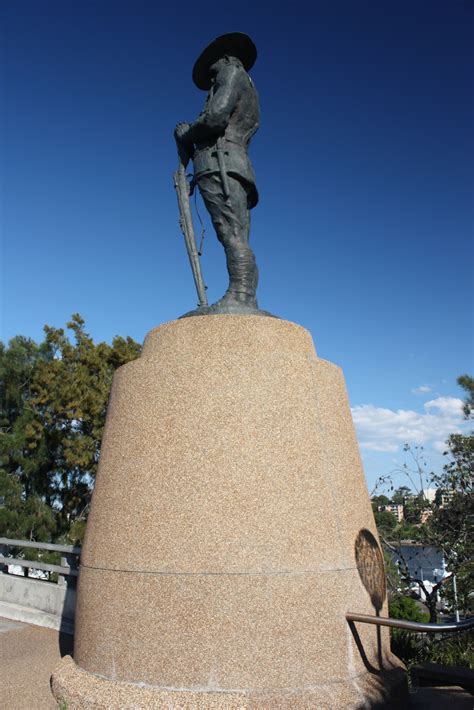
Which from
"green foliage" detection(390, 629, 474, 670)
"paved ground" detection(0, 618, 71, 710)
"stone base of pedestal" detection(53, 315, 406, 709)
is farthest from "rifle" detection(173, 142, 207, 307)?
"green foliage" detection(390, 629, 474, 670)

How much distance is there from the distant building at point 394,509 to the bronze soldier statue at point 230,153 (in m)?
5.92

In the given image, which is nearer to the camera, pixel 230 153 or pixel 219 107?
pixel 219 107

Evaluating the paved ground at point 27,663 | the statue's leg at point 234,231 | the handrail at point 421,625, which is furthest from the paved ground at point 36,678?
the statue's leg at point 234,231

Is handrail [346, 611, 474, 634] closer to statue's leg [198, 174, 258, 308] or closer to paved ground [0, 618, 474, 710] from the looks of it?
paved ground [0, 618, 474, 710]

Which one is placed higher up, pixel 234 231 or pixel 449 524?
pixel 234 231

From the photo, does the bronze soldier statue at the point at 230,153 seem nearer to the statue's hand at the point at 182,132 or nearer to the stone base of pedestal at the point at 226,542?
the statue's hand at the point at 182,132

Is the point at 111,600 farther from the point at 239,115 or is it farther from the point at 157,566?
the point at 239,115

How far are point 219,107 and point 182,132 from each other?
0.57m

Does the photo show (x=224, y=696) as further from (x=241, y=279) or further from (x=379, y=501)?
(x=379, y=501)

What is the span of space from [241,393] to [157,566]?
4.62 feet

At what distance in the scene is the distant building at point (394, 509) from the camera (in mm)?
9922

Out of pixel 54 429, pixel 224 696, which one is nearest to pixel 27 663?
pixel 224 696

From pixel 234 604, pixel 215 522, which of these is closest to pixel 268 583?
pixel 234 604

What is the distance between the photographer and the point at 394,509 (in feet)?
34.4
